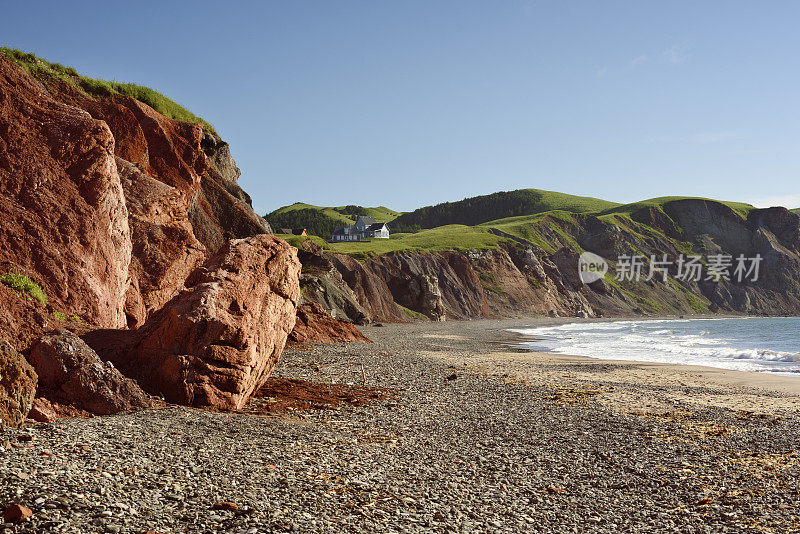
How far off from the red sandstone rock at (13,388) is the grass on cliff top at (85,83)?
16.0 metres

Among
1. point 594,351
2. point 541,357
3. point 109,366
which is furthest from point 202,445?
point 594,351

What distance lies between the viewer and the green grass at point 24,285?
45.4 feet

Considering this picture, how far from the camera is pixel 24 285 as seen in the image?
45.9ft

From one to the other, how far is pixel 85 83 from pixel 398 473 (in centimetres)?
2938

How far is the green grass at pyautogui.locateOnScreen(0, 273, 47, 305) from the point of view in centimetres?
1383

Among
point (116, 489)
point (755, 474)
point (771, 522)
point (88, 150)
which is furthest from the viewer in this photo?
point (88, 150)

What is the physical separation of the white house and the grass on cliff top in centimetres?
12996

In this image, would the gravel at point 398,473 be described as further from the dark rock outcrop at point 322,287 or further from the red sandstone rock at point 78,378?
the dark rock outcrop at point 322,287

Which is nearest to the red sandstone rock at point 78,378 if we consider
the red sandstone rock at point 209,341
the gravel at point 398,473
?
the gravel at point 398,473

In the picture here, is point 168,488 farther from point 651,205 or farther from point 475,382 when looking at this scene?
point 651,205

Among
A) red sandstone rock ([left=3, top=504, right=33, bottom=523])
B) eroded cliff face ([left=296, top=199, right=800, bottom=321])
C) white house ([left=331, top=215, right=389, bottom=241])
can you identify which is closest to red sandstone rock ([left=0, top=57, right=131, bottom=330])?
red sandstone rock ([left=3, top=504, right=33, bottom=523])

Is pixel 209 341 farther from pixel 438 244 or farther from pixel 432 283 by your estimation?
pixel 438 244

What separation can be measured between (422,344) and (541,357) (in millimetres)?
10614

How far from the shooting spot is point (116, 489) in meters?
7.78
